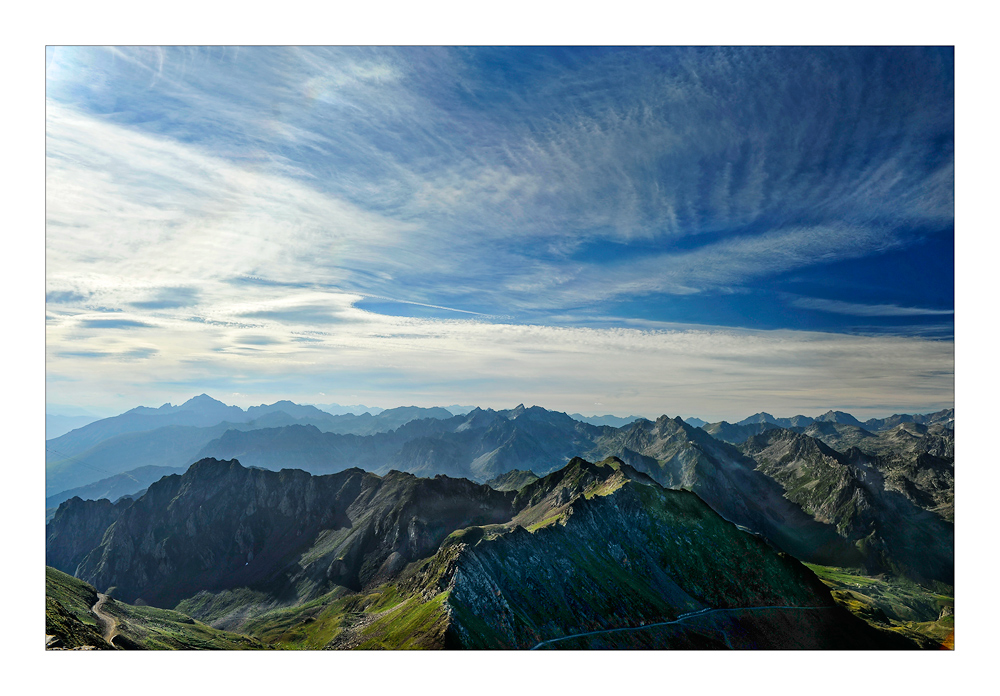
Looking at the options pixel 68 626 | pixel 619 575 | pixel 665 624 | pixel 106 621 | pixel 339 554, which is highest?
pixel 68 626

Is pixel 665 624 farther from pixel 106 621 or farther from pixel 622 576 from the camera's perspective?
pixel 106 621

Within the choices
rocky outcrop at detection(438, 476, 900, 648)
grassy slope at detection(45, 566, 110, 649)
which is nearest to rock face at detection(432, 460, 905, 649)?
rocky outcrop at detection(438, 476, 900, 648)

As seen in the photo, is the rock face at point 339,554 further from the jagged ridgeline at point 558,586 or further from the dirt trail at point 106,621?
the dirt trail at point 106,621

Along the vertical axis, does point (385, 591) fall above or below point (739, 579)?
below

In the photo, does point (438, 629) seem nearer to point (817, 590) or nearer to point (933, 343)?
point (933, 343)

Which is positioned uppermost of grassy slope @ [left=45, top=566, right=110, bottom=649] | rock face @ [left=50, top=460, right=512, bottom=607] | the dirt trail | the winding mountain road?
grassy slope @ [left=45, top=566, right=110, bottom=649]

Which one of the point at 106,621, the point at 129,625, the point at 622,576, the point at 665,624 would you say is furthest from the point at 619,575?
the point at 106,621

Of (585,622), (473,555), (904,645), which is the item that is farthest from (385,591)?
(904,645)

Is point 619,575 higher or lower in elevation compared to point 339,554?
higher

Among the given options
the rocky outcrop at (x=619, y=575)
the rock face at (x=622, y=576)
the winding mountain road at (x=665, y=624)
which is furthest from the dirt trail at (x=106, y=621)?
the winding mountain road at (x=665, y=624)

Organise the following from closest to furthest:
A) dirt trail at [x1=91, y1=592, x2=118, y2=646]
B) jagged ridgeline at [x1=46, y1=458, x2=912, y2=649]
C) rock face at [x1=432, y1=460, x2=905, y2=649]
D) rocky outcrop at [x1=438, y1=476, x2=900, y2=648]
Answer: rocky outcrop at [x1=438, y1=476, x2=900, y2=648] → rock face at [x1=432, y1=460, x2=905, y2=649] → jagged ridgeline at [x1=46, y1=458, x2=912, y2=649] → dirt trail at [x1=91, y1=592, x2=118, y2=646]

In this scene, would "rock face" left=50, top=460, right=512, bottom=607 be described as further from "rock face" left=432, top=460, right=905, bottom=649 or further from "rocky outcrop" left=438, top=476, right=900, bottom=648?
"rocky outcrop" left=438, top=476, right=900, bottom=648
